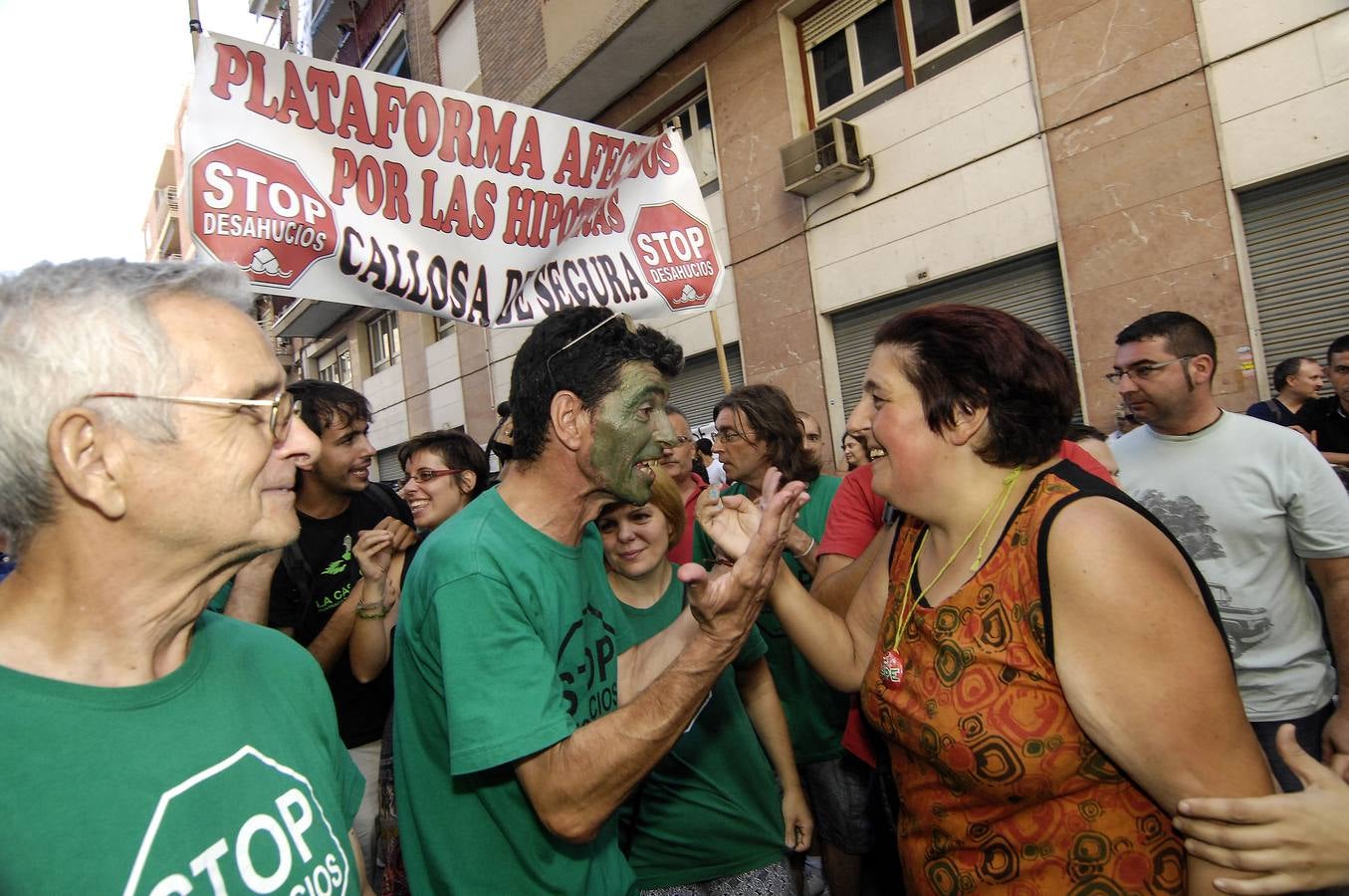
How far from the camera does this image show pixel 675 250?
178 inches

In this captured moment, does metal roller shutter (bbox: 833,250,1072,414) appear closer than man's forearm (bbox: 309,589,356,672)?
No

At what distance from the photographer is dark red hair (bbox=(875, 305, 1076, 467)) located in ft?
5.82

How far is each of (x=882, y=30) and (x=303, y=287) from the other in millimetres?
7258

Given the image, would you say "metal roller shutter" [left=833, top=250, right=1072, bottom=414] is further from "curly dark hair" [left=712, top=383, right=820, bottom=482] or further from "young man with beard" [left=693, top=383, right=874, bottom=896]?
"young man with beard" [left=693, top=383, right=874, bottom=896]

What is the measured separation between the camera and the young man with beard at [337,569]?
306 centimetres

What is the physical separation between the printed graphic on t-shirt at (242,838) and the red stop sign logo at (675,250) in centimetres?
360

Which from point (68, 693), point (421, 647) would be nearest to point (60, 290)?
point (68, 693)

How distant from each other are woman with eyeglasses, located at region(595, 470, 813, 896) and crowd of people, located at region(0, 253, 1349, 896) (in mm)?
12

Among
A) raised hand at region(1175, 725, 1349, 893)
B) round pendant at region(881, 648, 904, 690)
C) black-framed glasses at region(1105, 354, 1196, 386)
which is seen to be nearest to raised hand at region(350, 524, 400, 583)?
round pendant at region(881, 648, 904, 690)

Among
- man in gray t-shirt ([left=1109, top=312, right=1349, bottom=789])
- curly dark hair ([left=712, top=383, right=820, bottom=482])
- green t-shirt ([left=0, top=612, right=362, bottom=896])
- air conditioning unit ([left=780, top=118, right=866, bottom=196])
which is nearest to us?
green t-shirt ([left=0, top=612, right=362, bottom=896])

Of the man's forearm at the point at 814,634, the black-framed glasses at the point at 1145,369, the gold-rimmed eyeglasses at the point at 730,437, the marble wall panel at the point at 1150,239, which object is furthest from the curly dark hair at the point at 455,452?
the marble wall panel at the point at 1150,239

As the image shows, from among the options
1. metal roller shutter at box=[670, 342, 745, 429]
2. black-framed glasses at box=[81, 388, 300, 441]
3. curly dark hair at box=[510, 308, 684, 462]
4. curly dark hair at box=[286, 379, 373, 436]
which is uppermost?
metal roller shutter at box=[670, 342, 745, 429]

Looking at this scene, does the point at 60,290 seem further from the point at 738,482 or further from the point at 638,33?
the point at 638,33

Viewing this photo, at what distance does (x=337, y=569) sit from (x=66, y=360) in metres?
2.32
